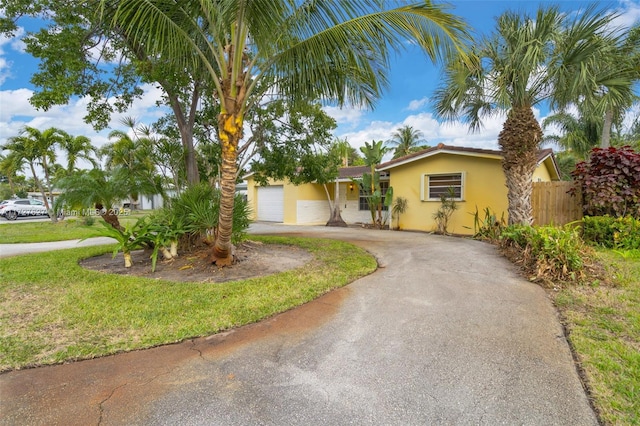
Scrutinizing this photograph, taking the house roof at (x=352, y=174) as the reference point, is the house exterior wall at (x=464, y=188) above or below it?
below

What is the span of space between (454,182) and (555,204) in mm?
3287

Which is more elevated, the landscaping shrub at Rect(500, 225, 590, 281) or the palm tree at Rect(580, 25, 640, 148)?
the palm tree at Rect(580, 25, 640, 148)

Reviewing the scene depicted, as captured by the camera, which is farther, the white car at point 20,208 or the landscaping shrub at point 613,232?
the white car at point 20,208

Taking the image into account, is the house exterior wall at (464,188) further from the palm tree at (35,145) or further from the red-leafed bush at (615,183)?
the palm tree at (35,145)

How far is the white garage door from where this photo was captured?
1930 cm

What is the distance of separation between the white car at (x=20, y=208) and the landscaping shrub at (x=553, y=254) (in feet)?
98.5

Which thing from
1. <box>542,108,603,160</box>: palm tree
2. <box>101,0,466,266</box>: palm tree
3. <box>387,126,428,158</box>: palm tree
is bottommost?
<box>101,0,466,266</box>: palm tree

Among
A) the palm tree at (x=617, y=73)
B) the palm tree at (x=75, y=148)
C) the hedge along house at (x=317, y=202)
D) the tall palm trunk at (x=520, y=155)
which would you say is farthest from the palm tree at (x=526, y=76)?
the palm tree at (x=75, y=148)

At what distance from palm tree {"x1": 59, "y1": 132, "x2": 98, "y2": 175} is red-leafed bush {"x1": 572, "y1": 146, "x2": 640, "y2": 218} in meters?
22.1

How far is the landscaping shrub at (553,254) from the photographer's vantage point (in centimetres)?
559

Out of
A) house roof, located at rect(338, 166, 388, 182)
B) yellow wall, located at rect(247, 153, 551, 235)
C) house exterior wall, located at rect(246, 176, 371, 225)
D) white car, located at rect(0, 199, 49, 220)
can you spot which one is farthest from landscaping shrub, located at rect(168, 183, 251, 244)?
white car, located at rect(0, 199, 49, 220)

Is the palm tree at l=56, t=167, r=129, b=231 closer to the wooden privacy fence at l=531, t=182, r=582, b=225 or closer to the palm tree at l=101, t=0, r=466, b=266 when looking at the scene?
the palm tree at l=101, t=0, r=466, b=266

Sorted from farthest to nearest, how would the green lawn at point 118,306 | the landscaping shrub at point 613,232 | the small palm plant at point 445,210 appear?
the small palm plant at point 445,210
the landscaping shrub at point 613,232
the green lawn at point 118,306

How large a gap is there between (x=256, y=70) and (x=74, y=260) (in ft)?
19.8
